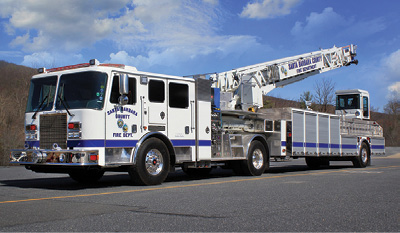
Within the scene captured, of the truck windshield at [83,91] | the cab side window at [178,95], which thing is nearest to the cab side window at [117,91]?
the truck windshield at [83,91]

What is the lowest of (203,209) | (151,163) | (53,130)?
(203,209)

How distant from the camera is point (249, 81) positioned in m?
15.0

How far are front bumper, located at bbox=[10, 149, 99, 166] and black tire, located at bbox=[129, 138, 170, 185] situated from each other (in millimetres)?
1092

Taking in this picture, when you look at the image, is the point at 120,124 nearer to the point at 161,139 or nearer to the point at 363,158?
the point at 161,139

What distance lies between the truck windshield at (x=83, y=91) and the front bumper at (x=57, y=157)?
1.03 m

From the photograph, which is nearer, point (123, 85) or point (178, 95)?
point (123, 85)

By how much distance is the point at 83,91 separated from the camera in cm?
966

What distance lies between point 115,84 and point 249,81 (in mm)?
6279

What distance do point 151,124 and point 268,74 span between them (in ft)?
23.4

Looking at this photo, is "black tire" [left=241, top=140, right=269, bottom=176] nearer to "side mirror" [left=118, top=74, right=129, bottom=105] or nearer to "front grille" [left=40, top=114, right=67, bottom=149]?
"side mirror" [left=118, top=74, right=129, bottom=105]

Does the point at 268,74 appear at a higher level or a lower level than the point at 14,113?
higher

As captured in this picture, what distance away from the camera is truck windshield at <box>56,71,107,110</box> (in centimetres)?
948

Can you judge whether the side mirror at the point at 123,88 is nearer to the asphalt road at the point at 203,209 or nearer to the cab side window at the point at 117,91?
the cab side window at the point at 117,91

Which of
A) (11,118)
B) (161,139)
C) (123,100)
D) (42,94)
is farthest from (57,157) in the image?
(11,118)
